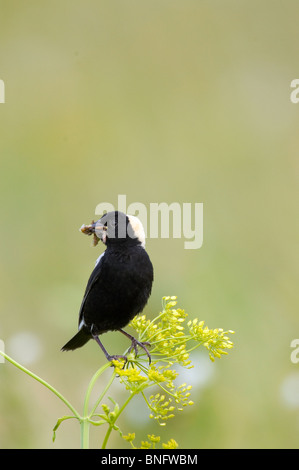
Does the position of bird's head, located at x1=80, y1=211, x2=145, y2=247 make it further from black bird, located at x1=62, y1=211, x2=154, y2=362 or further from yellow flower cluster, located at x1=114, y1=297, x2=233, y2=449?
yellow flower cluster, located at x1=114, y1=297, x2=233, y2=449

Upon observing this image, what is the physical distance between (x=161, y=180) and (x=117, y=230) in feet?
8.61

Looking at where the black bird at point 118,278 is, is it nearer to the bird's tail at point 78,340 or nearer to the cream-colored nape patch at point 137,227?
the cream-colored nape patch at point 137,227

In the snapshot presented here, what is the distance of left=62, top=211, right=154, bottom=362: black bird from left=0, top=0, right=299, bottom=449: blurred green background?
819mm

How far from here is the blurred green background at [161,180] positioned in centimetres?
357

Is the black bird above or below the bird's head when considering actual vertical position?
below

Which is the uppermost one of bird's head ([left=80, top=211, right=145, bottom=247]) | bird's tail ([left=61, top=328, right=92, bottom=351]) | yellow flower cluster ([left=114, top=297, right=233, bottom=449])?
bird's head ([left=80, top=211, right=145, bottom=247])

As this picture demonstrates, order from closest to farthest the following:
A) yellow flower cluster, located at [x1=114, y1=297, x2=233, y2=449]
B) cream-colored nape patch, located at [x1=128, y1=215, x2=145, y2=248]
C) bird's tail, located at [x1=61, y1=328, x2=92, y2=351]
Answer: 1. yellow flower cluster, located at [x1=114, y1=297, x2=233, y2=449]
2. cream-colored nape patch, located at [x1=128, y1=215, x2=145, y2=248]
3. bird's tail, located at [x1=61, y1=328, x2=92, y2=351]

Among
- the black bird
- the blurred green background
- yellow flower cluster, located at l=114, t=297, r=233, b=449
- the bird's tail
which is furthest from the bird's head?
the blurred green background

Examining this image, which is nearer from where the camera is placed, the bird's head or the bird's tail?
the bird's head

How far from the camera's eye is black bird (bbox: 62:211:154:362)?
7.97 feet

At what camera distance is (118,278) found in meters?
2.46

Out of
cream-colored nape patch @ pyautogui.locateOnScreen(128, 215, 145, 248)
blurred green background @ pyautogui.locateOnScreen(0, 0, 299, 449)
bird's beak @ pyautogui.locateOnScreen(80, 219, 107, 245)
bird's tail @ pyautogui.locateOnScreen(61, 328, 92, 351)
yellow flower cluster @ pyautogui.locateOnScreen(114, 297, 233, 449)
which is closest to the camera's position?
yellow flower cluster @ pyautogui.locateOnScreen(114, 297, 233, 449)

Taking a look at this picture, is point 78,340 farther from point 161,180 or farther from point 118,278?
point 161,180
